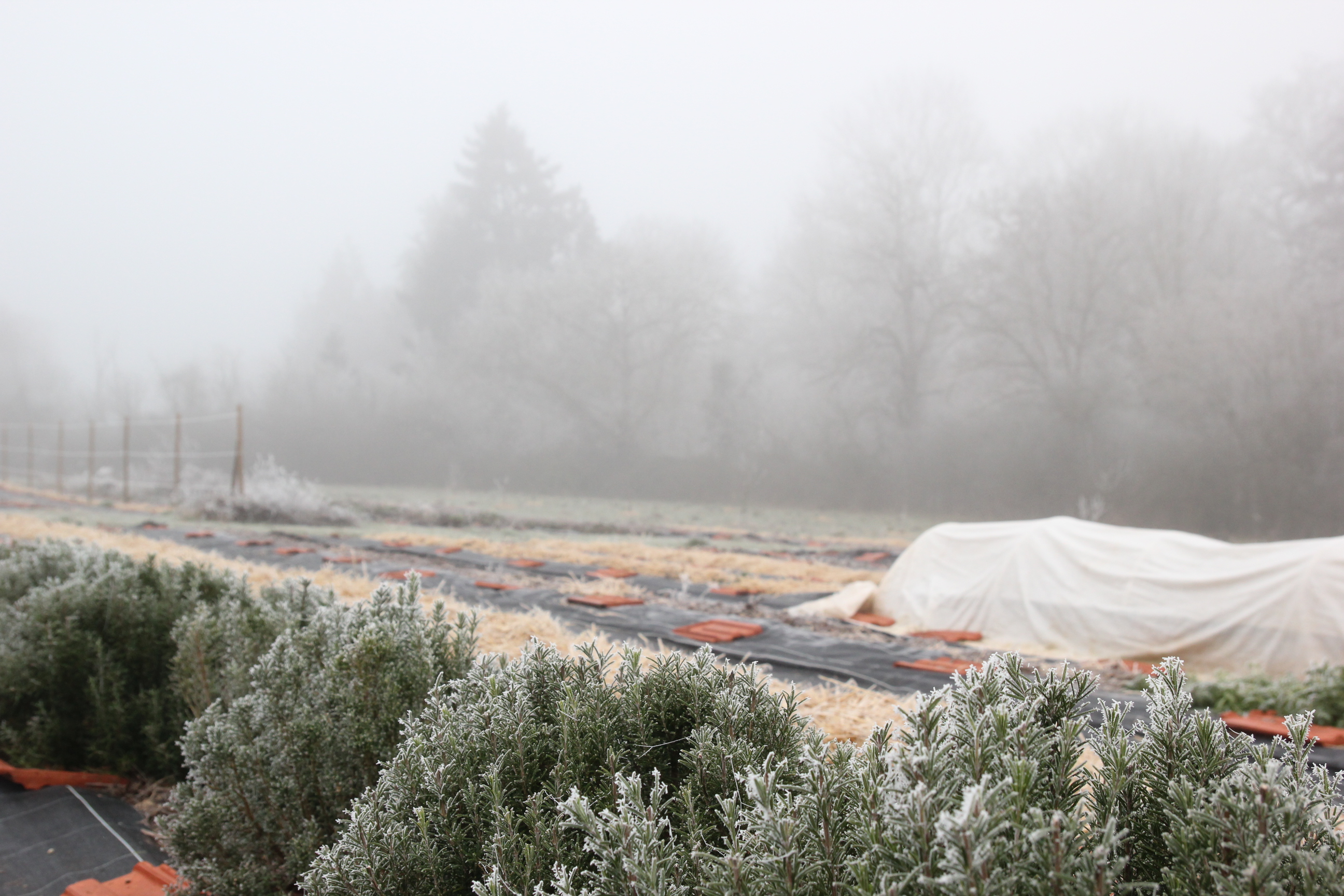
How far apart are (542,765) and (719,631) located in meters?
2.81

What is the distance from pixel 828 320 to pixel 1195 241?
791 cm

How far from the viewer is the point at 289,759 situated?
5.77ft

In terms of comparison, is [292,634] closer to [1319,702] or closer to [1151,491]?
[1319,702]

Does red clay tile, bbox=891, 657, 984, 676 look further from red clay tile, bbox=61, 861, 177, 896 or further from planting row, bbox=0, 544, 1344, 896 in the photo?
red clay tile, bbox=61, 861, 177, 896

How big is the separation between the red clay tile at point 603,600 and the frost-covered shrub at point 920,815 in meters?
3.54

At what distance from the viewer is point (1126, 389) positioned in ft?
51.9

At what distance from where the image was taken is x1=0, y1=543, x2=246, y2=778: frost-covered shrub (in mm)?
2666

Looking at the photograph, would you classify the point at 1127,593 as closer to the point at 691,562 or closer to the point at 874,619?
the point at 874,619

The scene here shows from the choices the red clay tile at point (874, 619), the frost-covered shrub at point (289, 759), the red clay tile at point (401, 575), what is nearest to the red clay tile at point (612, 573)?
the red clay tile at point (401, 575)

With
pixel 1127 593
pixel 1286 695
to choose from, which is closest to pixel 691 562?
pixel 1127 593

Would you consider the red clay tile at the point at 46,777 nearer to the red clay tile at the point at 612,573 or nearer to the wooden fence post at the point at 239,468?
the red clay tile at the point at 612,573

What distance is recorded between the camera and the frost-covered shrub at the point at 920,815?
717 millimetres

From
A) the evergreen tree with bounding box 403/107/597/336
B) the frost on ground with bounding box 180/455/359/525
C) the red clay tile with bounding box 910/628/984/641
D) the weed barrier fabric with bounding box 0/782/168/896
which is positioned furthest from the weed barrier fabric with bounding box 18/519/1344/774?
the evergreen tree with bounding box 403/107/597/336

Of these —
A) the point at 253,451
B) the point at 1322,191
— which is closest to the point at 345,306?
the point at 253,451
